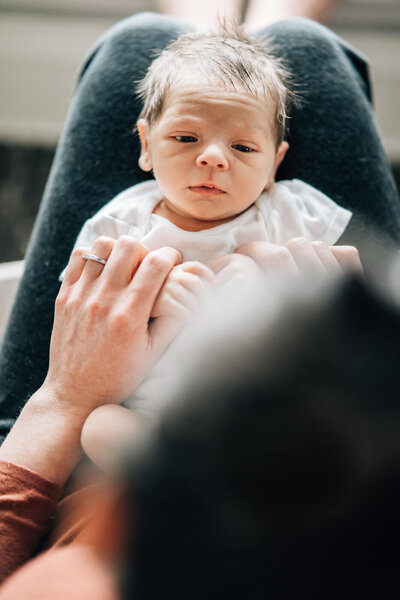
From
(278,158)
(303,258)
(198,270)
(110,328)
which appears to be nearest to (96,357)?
(110,328)

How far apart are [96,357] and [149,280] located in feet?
0.36

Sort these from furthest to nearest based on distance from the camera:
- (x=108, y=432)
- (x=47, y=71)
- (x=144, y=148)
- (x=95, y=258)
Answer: (x=47, y=71) < (x=144, y=148) < (x=95, y=258) < (x=108, y=432)

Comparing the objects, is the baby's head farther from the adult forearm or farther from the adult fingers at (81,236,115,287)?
the adult forearm

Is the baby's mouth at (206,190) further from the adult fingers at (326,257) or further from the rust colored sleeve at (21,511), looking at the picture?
the rust colored sleeve at (21,511)

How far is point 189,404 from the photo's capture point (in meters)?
0.31

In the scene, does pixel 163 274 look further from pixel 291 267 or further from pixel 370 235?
pixel 370 235

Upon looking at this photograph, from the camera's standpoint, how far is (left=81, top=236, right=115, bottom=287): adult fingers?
62 cm

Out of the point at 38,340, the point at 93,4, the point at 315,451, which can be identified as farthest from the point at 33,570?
the point at 93,4

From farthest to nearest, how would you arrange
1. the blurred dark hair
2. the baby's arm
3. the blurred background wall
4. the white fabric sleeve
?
the blurred background wall, the white fabric sleeve, the baby's arm, the blurred dark hair

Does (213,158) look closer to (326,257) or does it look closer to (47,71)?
(326,257)

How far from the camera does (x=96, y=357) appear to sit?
57 cm

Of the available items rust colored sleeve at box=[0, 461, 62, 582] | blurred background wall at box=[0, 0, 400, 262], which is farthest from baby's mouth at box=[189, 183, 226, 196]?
blurred background wall at box=[0, 0, 400, 262]

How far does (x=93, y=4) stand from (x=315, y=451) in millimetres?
1534

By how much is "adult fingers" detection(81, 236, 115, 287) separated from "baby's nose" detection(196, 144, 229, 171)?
0.51 feet
